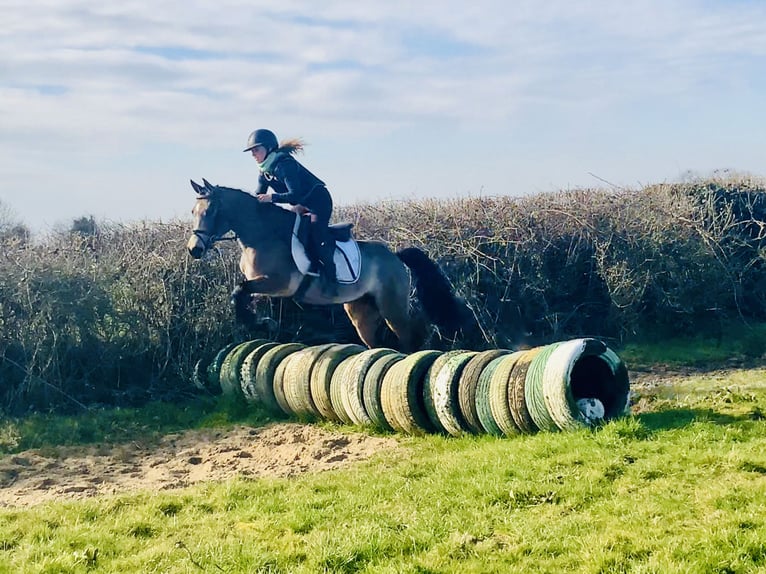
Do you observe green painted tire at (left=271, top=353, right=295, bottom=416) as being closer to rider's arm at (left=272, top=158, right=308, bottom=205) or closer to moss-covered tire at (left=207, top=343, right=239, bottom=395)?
moss-covered tire at (left=207, top=343, right=239, bottom=395)

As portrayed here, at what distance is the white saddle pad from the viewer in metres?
10.4

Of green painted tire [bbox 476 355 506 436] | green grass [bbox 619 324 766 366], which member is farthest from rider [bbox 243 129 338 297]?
green grass [bbox 619 324 766 366]

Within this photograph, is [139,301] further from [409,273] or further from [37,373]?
[409,273]

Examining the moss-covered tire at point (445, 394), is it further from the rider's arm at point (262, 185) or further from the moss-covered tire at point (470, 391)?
the rider's arm at point (262, 185)

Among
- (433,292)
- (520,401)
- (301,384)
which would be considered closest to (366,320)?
(433,292)

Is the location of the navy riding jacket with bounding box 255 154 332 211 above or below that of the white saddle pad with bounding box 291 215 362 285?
above

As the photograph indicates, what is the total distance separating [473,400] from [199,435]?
3.26m

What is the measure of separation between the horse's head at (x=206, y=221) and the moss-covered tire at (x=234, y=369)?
1.61 meters

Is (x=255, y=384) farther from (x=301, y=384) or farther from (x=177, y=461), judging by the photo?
(x=177, y=461)

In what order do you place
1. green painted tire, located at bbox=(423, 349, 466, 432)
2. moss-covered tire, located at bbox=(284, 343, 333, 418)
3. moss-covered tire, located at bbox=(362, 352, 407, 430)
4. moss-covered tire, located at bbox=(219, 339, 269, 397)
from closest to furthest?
green painted tire, located at bbox=(423, 349, 466, 432) < moss-covered tire, located at bbox=(362, 352, 407, 430) < moss-covered tire, located at bbox=(284, 343, 333, 418) < moss-covered tire, located at bbox=(219, 339, 269, 397)

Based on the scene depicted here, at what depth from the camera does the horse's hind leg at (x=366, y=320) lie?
11.6 metres

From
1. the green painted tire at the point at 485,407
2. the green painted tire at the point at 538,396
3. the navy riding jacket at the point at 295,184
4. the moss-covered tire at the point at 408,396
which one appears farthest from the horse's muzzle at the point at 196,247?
the green painted tire at the point at 538,396

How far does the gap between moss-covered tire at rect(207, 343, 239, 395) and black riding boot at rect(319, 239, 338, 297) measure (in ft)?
5.51

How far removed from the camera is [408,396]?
8.30 m
